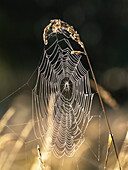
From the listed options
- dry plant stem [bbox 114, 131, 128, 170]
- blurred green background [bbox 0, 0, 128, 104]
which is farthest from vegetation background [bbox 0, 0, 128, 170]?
dry plant stem [bbox 114, 131, 128, 170]

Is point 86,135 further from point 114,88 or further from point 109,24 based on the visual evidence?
point 109,24

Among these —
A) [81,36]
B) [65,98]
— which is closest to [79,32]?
[81,36]

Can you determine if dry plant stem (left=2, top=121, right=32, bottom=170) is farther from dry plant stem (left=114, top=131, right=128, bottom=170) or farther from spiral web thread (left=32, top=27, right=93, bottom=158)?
dry plant stem (left=114, top=131, right=128, bottom=170)

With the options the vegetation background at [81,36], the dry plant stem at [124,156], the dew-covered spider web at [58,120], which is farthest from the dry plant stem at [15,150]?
the dry plant stem at [124,156]

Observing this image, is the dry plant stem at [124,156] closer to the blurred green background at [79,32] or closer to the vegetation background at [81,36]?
the vegetation background at [81,36]

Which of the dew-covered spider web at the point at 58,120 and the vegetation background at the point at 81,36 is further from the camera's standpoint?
the vegetation background at the point at 81,36

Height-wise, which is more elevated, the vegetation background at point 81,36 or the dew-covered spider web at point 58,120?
the vegetation background at point 81,36
